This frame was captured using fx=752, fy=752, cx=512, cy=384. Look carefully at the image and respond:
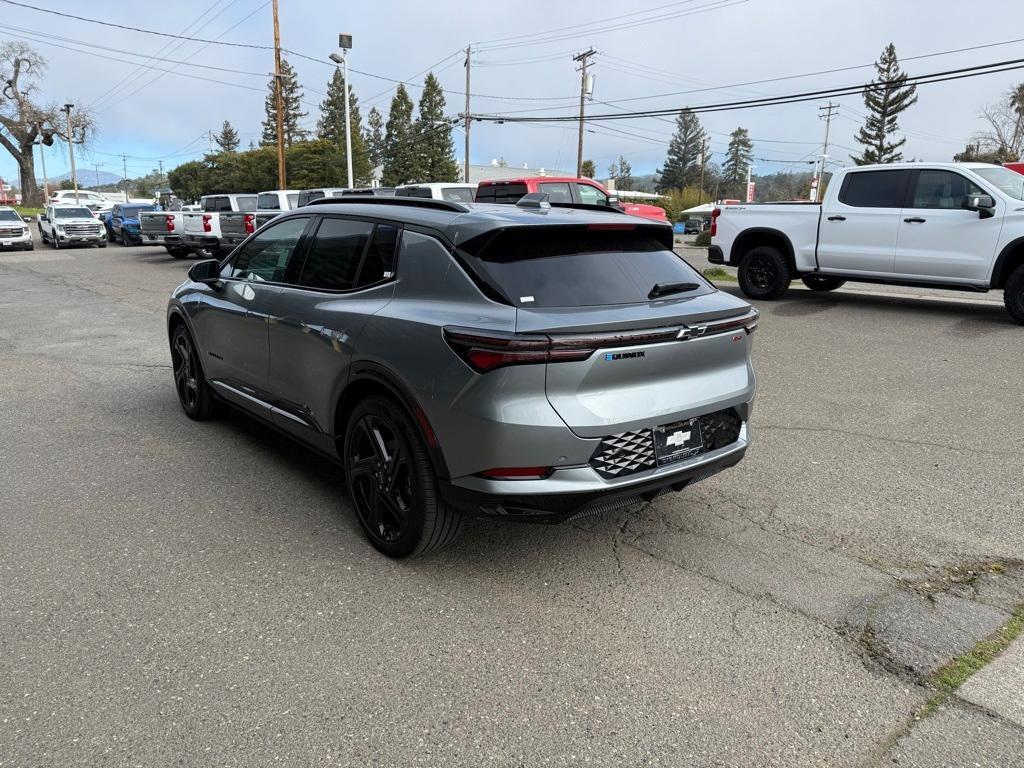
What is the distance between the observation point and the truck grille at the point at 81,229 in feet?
90.9

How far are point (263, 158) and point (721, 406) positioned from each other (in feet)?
233

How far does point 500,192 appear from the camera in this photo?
16.6 meters

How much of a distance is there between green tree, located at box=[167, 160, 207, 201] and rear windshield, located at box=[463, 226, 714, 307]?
86.7 metres

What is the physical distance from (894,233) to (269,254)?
872 cm

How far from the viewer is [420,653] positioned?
295 cm

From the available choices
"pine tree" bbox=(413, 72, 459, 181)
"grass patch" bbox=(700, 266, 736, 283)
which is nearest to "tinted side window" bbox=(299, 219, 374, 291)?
"grass patch" bbox=(700, 266, 736, 283)

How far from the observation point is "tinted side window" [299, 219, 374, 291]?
4.02 metres

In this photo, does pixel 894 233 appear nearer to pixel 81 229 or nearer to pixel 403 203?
pixel 403 203

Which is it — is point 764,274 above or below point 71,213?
below

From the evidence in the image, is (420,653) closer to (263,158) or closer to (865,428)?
(865,428)

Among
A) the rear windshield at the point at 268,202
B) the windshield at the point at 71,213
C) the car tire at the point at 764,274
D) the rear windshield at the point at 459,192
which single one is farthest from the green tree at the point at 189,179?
the car tire at the point at 764,274

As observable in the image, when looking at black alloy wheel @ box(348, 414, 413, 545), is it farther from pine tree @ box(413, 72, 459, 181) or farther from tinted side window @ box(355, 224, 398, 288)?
pine tree @ box(413, 72, 459, 181)

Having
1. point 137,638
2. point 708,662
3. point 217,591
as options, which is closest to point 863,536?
point 708,662

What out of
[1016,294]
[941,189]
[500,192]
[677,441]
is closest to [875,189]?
[941,189]
